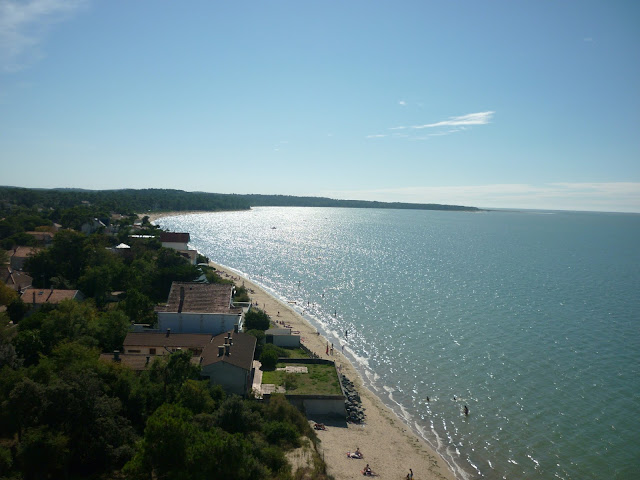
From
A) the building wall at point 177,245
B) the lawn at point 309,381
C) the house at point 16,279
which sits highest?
the building wall at point 177,245

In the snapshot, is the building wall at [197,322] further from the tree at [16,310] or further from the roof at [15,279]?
the roof at [15,279]

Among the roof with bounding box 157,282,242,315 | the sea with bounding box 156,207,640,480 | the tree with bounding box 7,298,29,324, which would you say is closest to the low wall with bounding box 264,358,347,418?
the sea with bounding box 156,207,640,480

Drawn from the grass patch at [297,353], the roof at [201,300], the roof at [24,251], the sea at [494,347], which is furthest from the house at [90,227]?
the grass patch at [297,353]

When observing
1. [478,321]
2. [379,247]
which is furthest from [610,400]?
[379,247]

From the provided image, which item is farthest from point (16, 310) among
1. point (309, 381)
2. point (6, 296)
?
point (309, 381)

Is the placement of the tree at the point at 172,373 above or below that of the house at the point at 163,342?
above

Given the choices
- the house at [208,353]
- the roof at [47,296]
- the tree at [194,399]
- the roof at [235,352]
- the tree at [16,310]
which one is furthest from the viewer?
the roof at [47,296]

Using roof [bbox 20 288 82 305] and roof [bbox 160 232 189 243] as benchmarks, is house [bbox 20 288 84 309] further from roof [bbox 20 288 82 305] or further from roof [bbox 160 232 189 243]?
roof [bbox 160 232 189 243]

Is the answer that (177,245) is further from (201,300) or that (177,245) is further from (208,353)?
(208,353)
